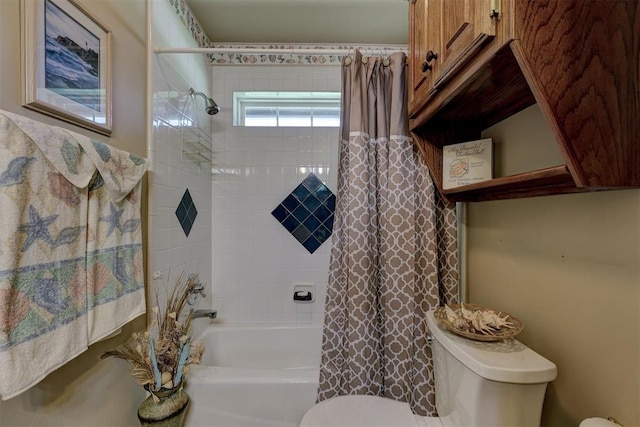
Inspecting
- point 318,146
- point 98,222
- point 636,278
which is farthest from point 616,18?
point 318,146

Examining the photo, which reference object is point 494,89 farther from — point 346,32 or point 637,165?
point 346,32

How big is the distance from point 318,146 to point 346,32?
2.69 ft

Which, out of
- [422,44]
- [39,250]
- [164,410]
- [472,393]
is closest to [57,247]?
[39,250]

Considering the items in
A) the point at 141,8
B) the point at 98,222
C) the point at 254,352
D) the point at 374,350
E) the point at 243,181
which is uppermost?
the point at 141,8

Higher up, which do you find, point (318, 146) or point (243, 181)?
point (318, 146)

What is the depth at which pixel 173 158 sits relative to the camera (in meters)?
1.42

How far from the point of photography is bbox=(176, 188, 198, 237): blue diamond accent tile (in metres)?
1.50

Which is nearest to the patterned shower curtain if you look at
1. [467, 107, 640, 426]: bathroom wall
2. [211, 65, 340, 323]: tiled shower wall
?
[467, 107, 640, 426]: bathroom wall

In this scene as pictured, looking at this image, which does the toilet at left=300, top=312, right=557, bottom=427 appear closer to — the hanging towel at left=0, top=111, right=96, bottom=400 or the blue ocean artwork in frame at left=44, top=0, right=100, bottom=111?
the hanging towel at left=0, top=111, right=96, bottom=400

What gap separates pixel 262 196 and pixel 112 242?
4.05 ft

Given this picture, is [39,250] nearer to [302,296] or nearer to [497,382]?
[497,382]

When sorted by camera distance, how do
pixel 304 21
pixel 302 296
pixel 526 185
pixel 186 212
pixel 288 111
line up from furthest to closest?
pixel 288 111 < pixel 302 296 < pixel 304 21 < pixel 186 212 < pixel 526 185

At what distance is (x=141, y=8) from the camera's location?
116 cm

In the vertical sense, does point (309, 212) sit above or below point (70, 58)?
below
